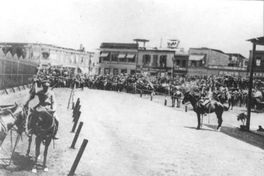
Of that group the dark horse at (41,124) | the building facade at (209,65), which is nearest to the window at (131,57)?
the building facade at (209,65)

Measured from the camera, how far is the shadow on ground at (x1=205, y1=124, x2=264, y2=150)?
15.1 m

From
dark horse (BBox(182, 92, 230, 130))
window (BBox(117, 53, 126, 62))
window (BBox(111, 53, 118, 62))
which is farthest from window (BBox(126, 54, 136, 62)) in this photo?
dark horse (BBox(182, 92, 230, 130))

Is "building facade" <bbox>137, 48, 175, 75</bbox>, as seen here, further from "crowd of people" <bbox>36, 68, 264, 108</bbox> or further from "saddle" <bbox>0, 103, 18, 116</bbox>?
"saddle" <bbox>0, 103, 18, 116</bbox>

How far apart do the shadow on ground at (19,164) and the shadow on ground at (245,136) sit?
897cm

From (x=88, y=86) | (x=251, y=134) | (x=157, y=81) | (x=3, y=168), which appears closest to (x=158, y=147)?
(x=3, y=168)

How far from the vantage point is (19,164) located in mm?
9117

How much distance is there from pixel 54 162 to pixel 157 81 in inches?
1319

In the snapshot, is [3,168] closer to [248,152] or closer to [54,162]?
[54,162]

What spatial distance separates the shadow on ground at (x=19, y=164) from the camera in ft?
28.5

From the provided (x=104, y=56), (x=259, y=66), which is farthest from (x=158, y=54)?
(x=259, y=66)

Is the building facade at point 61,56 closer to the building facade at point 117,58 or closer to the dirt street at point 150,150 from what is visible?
the building facade at point 117,58

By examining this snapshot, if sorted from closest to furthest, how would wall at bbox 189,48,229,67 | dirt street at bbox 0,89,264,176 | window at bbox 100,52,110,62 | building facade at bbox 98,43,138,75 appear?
dirt street at bbox 0,89,264,176, wall at bbox 189,48,229,67, building facade at bbox 98,43,138,75, window at bbox 100,52,110,62

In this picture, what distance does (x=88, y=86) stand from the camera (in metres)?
45.2

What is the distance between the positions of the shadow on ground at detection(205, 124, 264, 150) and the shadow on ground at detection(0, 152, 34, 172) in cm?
897
